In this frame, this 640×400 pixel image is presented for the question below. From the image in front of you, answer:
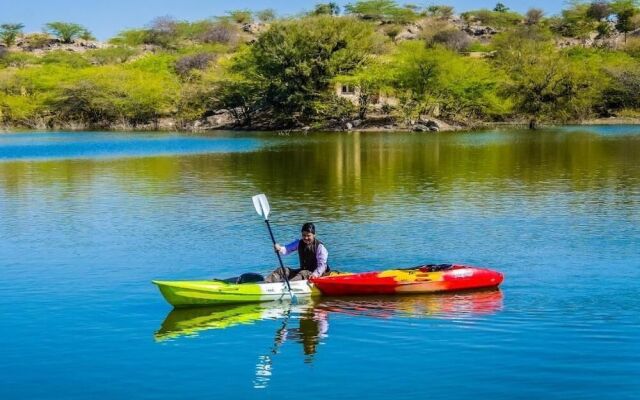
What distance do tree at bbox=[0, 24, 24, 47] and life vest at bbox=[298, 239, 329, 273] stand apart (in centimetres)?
14287

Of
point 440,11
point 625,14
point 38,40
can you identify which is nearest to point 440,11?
point 440,11

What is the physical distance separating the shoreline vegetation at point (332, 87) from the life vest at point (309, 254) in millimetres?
63622

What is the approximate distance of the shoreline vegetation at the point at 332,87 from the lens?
81.7m

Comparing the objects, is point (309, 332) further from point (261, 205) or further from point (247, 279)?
point (261, 205)

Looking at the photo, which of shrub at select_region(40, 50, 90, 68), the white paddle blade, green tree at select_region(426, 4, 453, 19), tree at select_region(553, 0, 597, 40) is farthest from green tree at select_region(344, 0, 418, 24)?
the white paddle blade

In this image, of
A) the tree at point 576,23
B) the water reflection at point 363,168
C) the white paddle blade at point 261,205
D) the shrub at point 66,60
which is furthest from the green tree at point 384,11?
the white paddle blade at point 261,205

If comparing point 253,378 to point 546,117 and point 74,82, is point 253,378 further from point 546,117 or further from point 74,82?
point 74,82

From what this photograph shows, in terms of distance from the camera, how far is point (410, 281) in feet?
55.1

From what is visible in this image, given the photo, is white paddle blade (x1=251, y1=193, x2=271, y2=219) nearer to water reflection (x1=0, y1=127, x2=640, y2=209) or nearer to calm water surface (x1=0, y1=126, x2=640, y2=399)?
calm water surface (x1=0, y1=126, x2=640, y2=399)

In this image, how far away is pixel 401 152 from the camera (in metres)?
53.4

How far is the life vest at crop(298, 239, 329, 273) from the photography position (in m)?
16.9

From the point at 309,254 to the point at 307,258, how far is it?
0.12m

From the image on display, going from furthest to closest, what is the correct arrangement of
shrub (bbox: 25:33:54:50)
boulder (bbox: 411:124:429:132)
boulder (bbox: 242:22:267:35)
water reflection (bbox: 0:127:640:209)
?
Result: boulder (bbox: 242:22:267:35), shrub (bbox: 25:33:54:50), boulder (bbox: 411:124:429:132), water reflection (bbox: 0:127:640:209)

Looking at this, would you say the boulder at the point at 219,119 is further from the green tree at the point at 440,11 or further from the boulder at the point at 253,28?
the green tree at the point at 440,11
